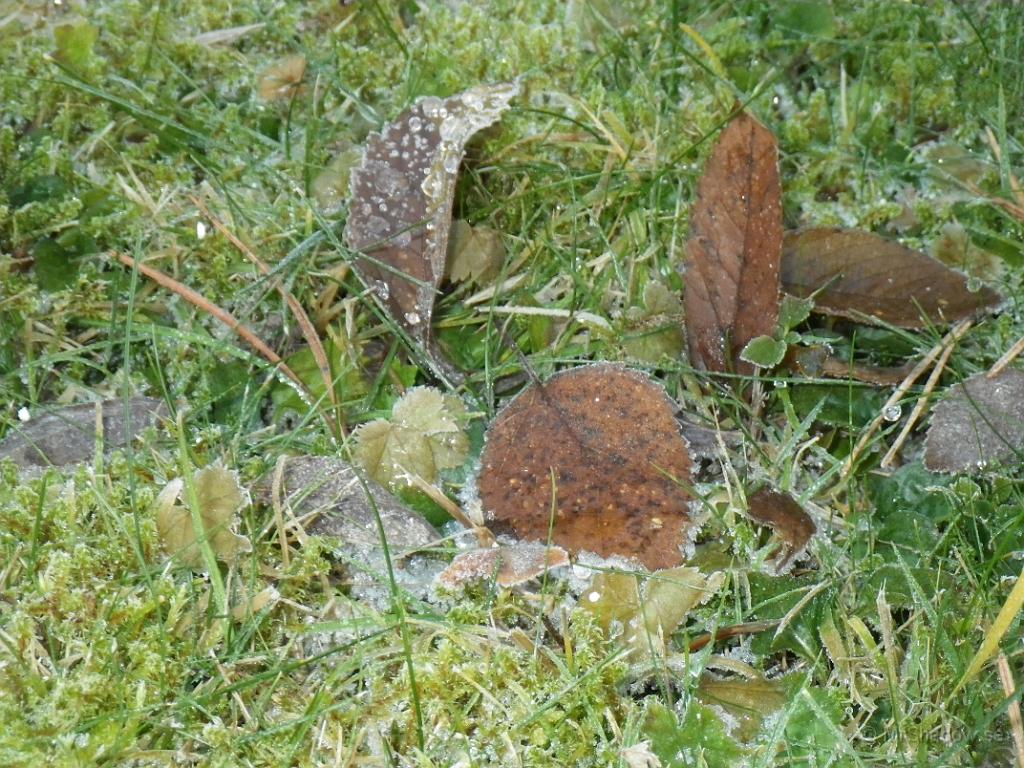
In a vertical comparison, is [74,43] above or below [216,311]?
above

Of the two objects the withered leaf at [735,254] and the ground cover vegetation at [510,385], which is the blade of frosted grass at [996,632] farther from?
the withered leaf at [735,254]

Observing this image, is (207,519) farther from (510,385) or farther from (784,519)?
(784,519)

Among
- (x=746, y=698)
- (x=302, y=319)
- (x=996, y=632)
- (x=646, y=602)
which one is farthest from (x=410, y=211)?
(x=996, y=632)

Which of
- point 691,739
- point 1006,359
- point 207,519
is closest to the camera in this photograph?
point 691,739

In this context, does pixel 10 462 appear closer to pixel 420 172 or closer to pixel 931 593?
pixel 420 172

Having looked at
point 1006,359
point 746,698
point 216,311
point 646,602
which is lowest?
point 746,698

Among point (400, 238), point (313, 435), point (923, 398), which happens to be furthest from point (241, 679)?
point (923, 398)

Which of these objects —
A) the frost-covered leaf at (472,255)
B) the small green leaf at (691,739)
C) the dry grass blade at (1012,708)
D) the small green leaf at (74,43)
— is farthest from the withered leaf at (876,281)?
the small green leaf at (74,43)

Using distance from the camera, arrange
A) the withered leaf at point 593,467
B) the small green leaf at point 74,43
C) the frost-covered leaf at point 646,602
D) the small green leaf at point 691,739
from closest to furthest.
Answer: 1. the small green leaf at point 691,739
2. the frost-covered leaf at point 646,602
3. the withered leaf at point 593,467
4. the small green leaf at point 74,43
